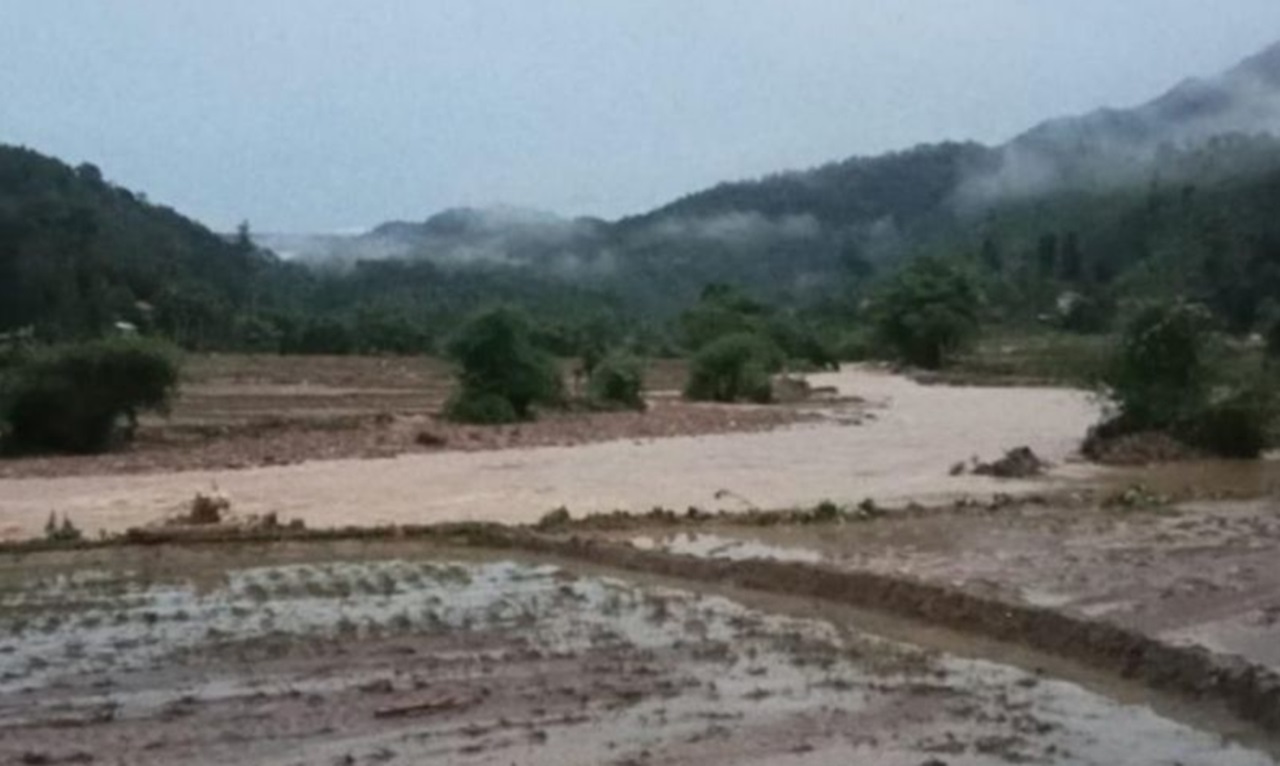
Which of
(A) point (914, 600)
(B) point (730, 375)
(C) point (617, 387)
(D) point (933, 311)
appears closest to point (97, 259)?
(B) point (730, 375)

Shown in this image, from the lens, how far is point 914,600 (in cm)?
1455

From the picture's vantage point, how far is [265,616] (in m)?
14.3

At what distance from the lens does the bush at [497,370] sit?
40719 millimetres

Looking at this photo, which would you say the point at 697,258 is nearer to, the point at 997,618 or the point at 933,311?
the point at 933,311

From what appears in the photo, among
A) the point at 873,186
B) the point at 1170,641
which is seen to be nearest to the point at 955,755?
the point at 1170,641

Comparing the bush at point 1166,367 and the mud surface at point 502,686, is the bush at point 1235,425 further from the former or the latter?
the mud surface at point 502,686

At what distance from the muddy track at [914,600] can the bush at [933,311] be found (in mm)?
59537

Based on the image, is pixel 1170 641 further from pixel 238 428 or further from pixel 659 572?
pixel 238 428

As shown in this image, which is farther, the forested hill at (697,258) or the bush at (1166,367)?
the forested hill at (697,258)

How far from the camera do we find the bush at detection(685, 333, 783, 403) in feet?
178

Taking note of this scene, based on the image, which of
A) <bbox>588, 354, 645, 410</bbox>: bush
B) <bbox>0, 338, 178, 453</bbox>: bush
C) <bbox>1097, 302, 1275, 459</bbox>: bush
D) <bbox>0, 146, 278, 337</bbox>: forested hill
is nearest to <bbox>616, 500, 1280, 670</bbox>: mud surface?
<bbox>1097, 302, 1275, 459</bbox>: bush

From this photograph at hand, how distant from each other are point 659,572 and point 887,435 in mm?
20992

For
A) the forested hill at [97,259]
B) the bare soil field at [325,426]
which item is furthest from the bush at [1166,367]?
the forested hill at [97,259]

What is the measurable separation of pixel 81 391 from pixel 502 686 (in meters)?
23.6
